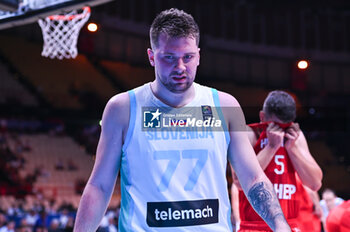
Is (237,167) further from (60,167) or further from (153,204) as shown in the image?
(60,167)

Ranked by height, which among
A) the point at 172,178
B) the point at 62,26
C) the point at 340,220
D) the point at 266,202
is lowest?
the point at 340,220

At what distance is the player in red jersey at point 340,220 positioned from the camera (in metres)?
3.40

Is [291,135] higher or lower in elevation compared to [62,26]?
lower

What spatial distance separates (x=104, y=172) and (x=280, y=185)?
178cm

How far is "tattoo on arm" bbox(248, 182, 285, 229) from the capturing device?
2285 mm

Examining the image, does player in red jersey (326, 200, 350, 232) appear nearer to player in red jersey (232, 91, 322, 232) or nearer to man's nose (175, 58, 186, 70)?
player in red jersey (232, 91, 322, 232)

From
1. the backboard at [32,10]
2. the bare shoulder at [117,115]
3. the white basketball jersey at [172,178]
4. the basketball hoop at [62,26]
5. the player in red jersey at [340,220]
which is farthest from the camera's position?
the basketball hoop at [62,26]

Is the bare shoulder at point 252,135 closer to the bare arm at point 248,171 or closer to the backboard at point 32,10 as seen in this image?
the bare arm at point 248,171

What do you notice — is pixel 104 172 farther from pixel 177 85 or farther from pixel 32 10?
pixel 32 10

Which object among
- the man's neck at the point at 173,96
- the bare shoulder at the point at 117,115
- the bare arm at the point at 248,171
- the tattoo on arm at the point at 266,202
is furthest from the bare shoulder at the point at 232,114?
the bare shoulder at the point at 117,115

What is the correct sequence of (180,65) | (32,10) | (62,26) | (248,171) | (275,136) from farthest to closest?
(62,26), (32,10), (275,136), (248,171), (180,65)

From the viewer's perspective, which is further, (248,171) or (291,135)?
(291,135)

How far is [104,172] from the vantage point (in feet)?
7.82

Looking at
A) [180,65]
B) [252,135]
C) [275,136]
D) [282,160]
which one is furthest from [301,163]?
[180,65]
